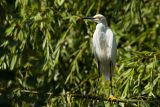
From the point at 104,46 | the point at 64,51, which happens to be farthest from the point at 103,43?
the point at 64,51

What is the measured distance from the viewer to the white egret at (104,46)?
3.59m

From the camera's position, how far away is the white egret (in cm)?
359

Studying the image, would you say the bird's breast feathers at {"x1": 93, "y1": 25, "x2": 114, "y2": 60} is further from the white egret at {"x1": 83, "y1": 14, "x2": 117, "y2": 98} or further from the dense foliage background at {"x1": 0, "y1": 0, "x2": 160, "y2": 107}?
the dense foliage background at {"x1": 0, "y1": 0, "x2": 160, "y2": 107}

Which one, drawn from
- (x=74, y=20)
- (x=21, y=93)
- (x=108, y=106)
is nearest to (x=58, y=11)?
(x=74, y=20)

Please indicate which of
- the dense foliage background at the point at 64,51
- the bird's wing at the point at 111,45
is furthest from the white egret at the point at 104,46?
the dense foliage background at the point at 64,51

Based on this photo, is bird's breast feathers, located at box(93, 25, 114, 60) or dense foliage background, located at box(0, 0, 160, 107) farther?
dense foliage background, located at box(0, 0, 160, 107)

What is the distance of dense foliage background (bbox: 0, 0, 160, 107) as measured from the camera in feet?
12.2

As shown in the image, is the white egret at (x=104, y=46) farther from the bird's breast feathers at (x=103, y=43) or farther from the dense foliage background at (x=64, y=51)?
the dense foliage background at (x=64, y=51)

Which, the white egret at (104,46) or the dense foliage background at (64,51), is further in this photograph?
the dense foliage background at (64,51)

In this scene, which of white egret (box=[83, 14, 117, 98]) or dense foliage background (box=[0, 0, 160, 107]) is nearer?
white egret (box=[83, 14, 117, 98])

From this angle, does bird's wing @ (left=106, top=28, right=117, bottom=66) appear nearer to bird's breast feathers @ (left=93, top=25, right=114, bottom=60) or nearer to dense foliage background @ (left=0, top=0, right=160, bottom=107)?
bird's breast feathers @ (left=93, top=25, right=114, bottom=60)

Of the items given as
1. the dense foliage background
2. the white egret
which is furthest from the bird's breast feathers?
the dense foliage background

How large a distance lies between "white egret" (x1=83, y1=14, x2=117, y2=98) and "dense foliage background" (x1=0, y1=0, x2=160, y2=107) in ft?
0.37

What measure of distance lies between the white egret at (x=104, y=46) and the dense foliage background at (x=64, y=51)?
114 millimetres
